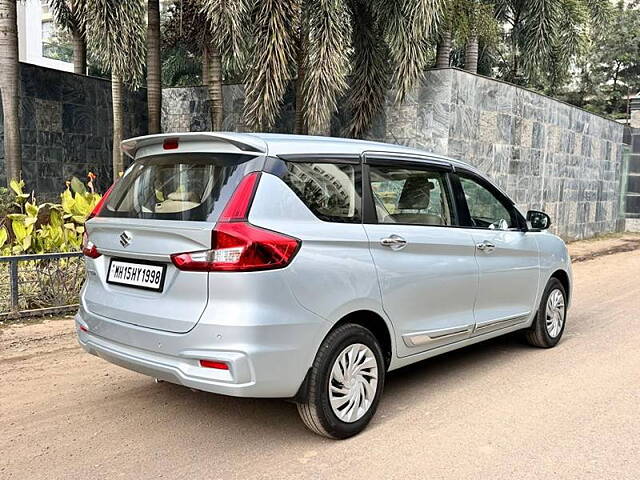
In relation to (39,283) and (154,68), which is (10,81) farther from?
(39,283)

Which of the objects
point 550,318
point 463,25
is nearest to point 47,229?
point 550,318

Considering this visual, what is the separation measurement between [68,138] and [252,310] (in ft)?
37.6

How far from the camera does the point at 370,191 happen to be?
4.01 metres

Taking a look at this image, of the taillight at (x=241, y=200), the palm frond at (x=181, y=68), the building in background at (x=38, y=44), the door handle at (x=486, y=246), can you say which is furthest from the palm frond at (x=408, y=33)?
the building in background at (x=38, y=44)

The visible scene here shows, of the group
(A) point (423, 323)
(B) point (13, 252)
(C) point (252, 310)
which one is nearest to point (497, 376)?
(A) point (423, 323)

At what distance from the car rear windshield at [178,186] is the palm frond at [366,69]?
7855mm

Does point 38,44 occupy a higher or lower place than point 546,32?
higher

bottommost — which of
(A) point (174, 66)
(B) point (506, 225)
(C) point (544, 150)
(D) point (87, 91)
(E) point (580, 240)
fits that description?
(E) point (580, 240)

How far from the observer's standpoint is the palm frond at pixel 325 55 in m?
9.90

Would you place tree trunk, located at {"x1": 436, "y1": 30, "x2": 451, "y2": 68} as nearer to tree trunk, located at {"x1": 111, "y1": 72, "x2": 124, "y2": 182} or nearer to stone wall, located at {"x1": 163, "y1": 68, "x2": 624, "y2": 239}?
stone wall, located at {"x1": 163, "y1": 68, "x2": 624, "y2": 239}

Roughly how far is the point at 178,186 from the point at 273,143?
2.01 feet

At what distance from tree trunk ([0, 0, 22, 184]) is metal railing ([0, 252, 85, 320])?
163 inches

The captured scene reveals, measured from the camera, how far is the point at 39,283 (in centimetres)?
655

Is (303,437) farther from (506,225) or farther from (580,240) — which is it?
(580,240)
